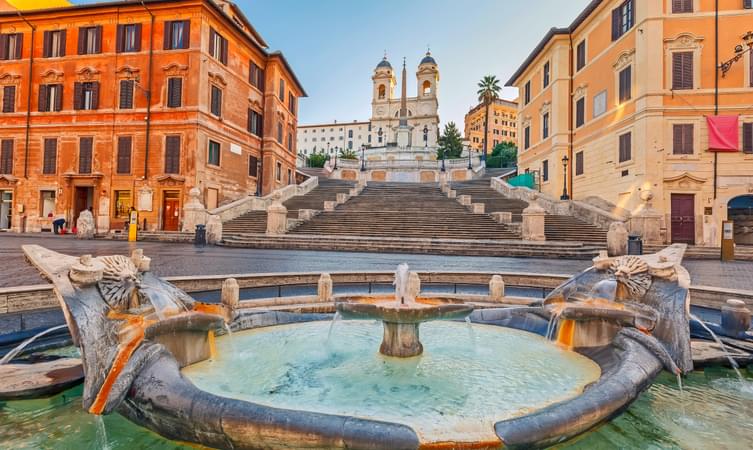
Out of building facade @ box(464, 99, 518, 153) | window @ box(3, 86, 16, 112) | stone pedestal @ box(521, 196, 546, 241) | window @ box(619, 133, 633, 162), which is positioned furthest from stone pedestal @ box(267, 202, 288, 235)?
building facade @ box(464, 99, 518, 153)

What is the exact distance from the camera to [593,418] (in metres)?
2.97

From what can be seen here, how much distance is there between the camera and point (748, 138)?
20453 millimetres

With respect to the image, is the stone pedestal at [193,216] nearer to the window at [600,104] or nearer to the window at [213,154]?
the window at [213,154]

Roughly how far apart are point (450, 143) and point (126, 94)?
5863 centimetres

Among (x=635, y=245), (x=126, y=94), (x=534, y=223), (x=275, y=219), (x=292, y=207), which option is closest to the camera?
(x=635, y=245)

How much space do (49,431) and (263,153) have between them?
111ft

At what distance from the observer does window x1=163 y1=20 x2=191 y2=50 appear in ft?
88.3

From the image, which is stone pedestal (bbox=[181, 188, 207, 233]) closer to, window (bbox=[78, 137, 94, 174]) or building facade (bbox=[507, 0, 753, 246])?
window (bbox=[78, 137, 94, 174])

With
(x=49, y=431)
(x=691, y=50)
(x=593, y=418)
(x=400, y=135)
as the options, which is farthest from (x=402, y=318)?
(x=400, y=135)

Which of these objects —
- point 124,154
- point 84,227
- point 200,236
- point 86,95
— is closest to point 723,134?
point 200,236

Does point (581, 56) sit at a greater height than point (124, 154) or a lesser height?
greater

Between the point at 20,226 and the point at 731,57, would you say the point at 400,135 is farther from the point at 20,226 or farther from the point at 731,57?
the point at 20,226

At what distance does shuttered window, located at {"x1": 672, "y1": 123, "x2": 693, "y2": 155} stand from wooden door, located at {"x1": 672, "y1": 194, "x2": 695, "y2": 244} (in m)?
2.38

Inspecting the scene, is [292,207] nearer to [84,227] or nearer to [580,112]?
[84,227]
